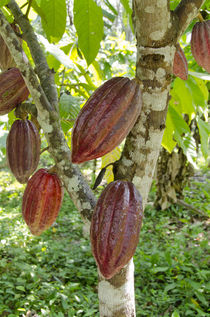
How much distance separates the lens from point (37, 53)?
1.01 meters

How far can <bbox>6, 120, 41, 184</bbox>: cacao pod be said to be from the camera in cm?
108

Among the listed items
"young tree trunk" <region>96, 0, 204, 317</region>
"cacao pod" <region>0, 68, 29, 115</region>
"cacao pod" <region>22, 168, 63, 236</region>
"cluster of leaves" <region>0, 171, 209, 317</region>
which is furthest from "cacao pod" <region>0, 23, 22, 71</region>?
"cluster of leaves" <region>0, 171, 209, 317</region>

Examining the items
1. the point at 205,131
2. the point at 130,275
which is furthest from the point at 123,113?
the point at 205,131

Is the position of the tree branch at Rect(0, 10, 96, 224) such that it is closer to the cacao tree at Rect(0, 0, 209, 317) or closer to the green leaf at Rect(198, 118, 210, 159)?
the cacao tree at Rect(0, 0, 209, 317)

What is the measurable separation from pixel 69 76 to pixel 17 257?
1.93m

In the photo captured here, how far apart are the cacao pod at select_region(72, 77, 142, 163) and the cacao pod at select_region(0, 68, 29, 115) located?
0.40m

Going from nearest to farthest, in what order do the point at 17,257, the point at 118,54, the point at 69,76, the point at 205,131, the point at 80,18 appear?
1. the point at 80,18
2. the point at 205,131
3. the point at 69,76
4. the point at 118,54
5. the point at 17,257

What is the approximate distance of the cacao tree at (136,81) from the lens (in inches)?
31.6

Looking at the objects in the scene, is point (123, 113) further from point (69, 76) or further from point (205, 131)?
point (69, 76)

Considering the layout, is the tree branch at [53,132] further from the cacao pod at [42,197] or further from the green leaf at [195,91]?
the green leaf at [195,91]

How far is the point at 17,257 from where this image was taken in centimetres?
308

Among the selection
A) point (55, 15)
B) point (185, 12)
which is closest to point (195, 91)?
point (185, 12)

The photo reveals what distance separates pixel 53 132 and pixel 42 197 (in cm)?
22

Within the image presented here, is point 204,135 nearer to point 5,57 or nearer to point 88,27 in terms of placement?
point 88,27
